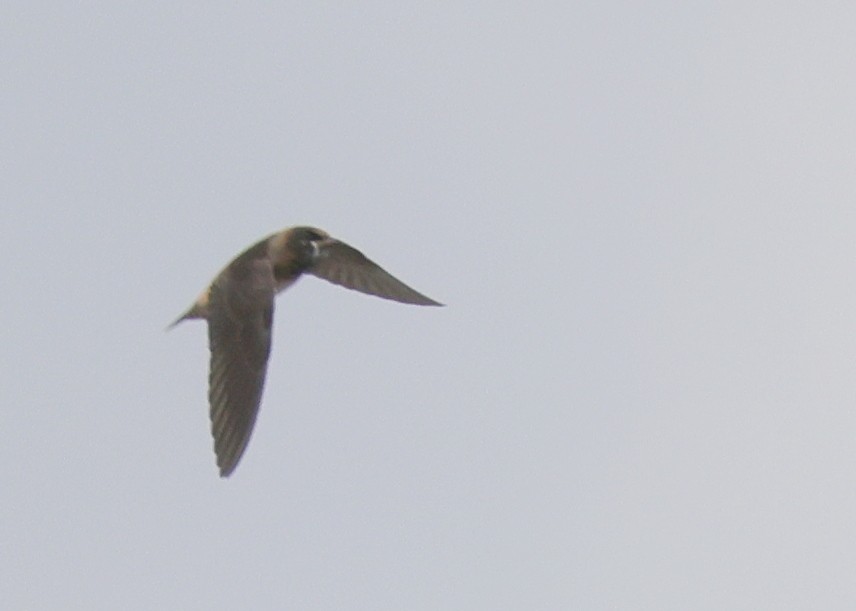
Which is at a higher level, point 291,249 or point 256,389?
point 291,249

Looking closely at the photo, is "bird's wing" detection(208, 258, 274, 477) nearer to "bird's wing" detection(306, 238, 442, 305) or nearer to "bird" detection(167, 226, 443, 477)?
"bird" detection(167, 226, 443, 477)

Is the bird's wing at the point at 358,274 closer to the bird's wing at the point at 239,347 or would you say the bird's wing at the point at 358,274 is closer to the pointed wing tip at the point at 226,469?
the bird's wing at the point at 239,347

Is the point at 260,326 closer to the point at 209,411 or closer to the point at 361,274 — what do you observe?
the point at 209,411

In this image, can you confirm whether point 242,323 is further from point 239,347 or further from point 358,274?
point 358,274

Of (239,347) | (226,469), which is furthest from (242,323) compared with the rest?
(226,469)

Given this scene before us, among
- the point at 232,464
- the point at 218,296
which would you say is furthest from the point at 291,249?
the point at 232,464

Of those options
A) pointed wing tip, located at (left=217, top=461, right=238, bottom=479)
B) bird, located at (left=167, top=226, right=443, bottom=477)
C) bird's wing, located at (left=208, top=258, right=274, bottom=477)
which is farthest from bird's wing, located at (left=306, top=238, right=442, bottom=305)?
pointed wing tip, located at (left=217, top=461, right=238, bottom=479)
